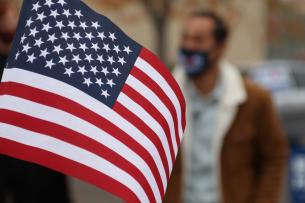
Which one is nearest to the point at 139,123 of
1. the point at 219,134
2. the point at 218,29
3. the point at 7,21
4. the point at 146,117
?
the point at 146,117

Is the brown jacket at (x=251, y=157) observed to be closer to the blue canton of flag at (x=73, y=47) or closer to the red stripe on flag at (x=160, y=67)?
the red stripe on flag at (x=160, y=67)

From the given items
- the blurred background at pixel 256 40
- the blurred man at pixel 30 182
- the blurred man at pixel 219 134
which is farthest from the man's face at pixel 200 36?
the blurred background at pixel 256 40

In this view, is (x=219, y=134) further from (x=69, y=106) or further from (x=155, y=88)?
(x=69, y=106)

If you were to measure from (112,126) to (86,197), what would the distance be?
6.46 m

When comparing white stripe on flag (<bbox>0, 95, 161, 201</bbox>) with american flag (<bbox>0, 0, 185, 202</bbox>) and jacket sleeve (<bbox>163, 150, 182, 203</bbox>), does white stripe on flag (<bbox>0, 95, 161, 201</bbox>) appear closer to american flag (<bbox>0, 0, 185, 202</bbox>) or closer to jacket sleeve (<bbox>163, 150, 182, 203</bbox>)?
american flag (<bbox>0, 0, 185, 202</bbox>)

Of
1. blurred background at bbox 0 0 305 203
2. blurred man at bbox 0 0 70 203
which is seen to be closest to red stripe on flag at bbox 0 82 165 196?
blurred man at bbox 0 0 70 203

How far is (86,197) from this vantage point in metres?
8.97

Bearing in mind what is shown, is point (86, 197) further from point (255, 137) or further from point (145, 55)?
point (145, 55)

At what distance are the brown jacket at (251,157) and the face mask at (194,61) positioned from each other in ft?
0.81

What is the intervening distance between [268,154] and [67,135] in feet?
6.66

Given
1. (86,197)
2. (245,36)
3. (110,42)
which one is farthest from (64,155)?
(245,36)

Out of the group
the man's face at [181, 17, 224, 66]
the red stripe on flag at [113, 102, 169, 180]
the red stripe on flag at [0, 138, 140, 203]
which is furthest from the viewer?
the man's face at [181, 17, 224, 66]

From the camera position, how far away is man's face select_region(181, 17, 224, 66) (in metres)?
4.27

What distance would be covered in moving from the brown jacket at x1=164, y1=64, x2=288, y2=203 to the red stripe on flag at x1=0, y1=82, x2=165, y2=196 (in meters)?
1.65
